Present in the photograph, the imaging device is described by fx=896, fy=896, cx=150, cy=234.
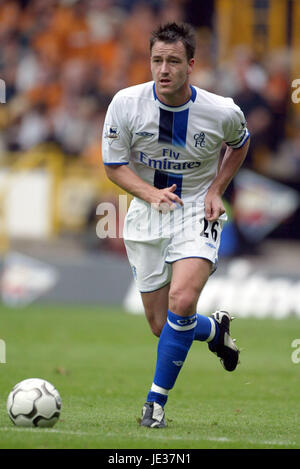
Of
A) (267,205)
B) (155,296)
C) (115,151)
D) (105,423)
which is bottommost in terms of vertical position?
(267,205)

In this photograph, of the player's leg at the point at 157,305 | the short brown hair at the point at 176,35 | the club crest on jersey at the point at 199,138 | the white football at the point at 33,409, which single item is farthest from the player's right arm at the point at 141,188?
the white football at the point at 33,409

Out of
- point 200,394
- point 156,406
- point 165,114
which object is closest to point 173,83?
point 165,114

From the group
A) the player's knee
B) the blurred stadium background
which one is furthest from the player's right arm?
the blurred stadium background

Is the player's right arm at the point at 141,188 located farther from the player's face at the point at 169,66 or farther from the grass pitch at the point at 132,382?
the grass pitch at the point at 132,382

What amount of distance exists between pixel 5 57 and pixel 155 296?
12541mm

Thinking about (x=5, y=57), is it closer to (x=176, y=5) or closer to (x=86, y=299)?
(x=176, y=5)

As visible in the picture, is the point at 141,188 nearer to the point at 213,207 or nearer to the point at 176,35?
the point at 213,207

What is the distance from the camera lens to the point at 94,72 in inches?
648

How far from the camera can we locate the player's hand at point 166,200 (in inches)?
214

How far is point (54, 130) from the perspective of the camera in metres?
16.5

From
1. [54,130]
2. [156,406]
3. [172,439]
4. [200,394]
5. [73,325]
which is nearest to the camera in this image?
[172,439]

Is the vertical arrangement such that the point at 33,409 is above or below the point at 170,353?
below

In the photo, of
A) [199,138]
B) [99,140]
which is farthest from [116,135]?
[99,140]

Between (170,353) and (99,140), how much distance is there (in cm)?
1103
